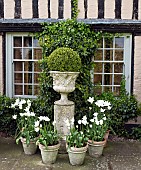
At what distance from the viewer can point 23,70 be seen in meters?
6.51

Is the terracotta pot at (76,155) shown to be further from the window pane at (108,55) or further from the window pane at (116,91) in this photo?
the window pane at (108,55)

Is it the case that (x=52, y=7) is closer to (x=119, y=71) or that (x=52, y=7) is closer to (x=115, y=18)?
(x=115, y=18)

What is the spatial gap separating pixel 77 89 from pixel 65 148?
51.4 inches

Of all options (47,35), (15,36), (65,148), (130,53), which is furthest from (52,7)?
(65,148)

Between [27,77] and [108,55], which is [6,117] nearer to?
[27,77]

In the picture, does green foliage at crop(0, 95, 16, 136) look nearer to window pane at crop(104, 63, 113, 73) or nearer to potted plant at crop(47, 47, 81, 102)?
potted plant at crop(47, 47, 81, 102)

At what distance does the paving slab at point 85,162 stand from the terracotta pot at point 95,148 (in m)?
0.08

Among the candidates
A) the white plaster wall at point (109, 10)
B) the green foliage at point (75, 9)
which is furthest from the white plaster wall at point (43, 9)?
the white plaster wall at point (109, 10)

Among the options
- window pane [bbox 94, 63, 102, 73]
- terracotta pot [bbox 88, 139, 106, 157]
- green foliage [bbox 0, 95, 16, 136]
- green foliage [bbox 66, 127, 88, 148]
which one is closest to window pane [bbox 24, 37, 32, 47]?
green foliage [bbox 0, 95, 16, 136]

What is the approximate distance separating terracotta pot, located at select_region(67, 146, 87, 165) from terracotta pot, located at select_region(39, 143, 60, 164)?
0.79 feet

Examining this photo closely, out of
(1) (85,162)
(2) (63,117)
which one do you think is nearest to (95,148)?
(1) (85,162)

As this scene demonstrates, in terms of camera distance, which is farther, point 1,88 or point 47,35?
point 1,88

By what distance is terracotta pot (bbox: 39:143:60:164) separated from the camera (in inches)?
177

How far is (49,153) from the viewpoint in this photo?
14.9 feet
